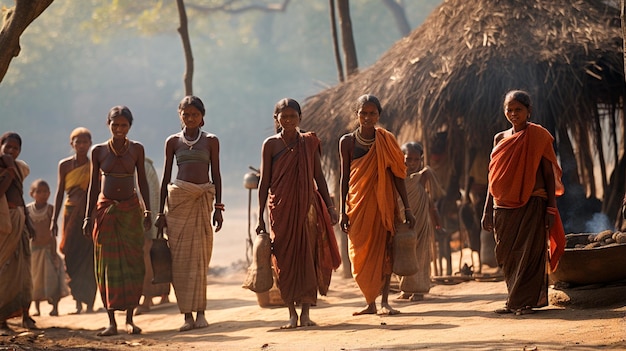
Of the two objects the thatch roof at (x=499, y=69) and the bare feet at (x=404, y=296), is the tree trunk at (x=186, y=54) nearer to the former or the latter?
the thatch roof at (x=499, y=69)

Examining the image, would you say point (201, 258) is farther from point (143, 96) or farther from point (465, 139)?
point (143, 96)

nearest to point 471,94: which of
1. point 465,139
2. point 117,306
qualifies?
point 465,139

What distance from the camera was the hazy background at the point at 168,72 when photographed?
44.1 meters

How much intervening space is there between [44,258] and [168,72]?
146 feet

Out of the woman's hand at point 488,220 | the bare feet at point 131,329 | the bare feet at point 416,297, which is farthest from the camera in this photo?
the bare feet at point 416,297

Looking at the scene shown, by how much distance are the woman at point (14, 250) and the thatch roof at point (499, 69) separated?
518 centimetres

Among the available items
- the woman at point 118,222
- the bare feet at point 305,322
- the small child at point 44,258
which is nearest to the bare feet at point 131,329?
the woman at point 118,222

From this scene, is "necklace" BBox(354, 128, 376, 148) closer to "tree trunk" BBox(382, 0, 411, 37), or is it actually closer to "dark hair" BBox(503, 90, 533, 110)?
"dark hair" BBox(503, 90, 533, 110)

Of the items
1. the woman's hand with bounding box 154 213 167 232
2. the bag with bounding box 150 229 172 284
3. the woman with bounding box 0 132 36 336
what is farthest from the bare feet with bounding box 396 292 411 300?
the woman with bounding box 0 132 36 336

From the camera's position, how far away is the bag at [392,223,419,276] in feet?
27.9

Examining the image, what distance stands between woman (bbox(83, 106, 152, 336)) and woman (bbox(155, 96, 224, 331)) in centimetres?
28

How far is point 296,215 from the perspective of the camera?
27.5 feet

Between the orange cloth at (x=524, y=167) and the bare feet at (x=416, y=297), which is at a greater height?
the orange cloth at (x=524, y=167)

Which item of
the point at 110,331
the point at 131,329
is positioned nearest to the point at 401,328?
the point at 131,329
